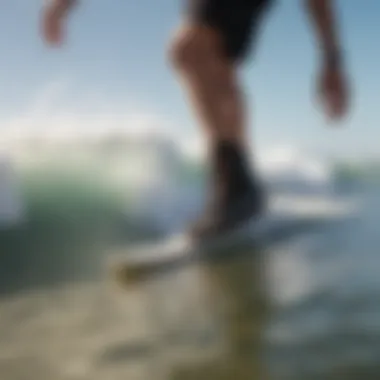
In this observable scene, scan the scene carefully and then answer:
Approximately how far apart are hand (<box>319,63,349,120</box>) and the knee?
0.49ft

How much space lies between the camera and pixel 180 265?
104cm

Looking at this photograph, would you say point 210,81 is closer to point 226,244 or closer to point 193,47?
point 193,47

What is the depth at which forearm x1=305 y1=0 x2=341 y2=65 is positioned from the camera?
1.07 m

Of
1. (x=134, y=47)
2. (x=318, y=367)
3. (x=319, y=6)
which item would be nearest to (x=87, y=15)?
(x=134, y=47)

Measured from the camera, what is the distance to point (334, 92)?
1.06m

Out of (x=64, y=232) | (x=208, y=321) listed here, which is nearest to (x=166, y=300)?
(x=208, y=321)

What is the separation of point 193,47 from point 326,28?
18cm

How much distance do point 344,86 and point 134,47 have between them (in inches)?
11.1

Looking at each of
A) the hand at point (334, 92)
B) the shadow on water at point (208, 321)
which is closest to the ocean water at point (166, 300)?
the shadow on water at point (208, 321)

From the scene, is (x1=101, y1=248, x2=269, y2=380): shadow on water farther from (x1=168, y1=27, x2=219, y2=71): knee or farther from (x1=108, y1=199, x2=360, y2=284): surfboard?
(x1=168, y1=27, x2=219, y2=71): knee

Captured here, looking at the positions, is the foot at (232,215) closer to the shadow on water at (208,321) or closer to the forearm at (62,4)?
the shadow on water at (208,321)

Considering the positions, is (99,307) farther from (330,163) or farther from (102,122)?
(330,163)

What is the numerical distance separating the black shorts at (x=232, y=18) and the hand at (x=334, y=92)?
111 mm

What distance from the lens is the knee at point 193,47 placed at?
105cm
